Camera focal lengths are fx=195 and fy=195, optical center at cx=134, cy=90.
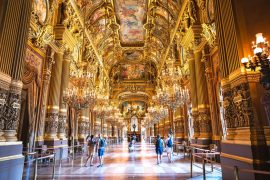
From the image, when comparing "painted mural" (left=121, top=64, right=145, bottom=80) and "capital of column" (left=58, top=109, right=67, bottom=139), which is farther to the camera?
"painted mural" (left=121, top=64, right=145, bottom=80)

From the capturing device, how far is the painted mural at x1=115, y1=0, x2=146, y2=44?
18141 millimetres

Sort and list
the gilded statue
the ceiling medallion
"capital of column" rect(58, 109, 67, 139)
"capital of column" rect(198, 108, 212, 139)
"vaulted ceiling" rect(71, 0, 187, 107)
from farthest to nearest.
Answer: the ceiling medallion
"vaulted ceiling" rect(71, 0, 187, 107)
the gilded statue
"capital of column" rect(58, 109, 67, 139)
"capital of column" rect(198, 108, 212, 139)

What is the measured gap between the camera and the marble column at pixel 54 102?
1086 centimetres

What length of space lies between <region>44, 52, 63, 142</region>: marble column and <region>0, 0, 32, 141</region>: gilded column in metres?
5.66

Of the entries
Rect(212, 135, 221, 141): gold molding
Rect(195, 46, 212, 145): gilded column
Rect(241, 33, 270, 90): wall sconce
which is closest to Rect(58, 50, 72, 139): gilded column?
Rect(195, 46, 212, 145): gilded column

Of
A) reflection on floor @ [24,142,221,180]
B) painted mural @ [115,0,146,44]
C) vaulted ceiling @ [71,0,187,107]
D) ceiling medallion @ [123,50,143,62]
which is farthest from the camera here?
ceiling medallion @ [123,50,143,62]

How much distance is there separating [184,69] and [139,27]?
8.65 m

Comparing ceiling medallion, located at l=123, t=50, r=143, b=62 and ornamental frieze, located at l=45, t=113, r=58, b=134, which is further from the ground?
ceiling medallion, located at l=123, t=50, r=143, b=62

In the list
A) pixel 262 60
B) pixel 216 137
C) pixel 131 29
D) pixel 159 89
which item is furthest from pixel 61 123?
pixel 131 29

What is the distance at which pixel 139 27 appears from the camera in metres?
22.4

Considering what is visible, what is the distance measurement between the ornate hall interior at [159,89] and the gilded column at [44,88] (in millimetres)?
56

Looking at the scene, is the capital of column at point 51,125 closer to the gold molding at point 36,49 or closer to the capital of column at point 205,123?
the gold molding at point 36,49

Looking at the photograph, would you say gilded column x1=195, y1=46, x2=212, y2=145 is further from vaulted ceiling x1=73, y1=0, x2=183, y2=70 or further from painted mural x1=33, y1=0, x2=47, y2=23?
painted mural x1=33, y1=0, x2=47, y2=23

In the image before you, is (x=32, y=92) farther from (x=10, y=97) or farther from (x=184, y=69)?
(x=184, y=69)
